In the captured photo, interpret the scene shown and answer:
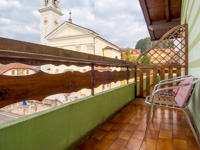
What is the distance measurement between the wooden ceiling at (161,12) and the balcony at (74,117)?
9.41 feet

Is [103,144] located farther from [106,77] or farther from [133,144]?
[106,77]

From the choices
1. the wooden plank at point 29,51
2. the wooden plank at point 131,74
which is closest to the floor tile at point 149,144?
the wooden plank at point 29,51

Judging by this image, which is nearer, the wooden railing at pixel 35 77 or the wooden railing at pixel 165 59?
the wooden railing at pixel 35 77

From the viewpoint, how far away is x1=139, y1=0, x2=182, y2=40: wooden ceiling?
3676 millimetres

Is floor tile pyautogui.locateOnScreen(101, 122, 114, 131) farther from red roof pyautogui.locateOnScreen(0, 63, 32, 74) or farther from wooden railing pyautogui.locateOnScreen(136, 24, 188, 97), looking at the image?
wooden railing pyautogui.locateOnScreen(136, 24, 188, 97)

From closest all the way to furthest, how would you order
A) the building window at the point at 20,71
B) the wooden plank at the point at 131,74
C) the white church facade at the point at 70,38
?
the building window at the point at 20,71
the wooden plank at the point at 131,74
the white church facade at the point at 70,38

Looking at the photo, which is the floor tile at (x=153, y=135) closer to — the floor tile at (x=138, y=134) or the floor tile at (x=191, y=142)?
the floor tile at (x=138, y=134)

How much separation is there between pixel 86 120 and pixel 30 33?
40.9 meters

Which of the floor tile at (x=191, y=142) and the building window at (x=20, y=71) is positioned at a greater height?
the building window at (x=20, y=71)

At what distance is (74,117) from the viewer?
48.1 inches

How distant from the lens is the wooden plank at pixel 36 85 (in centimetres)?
70

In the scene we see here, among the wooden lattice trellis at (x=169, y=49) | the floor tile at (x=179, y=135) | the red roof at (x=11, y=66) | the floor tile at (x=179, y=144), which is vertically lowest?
the floor tile at (x=179, y=144)

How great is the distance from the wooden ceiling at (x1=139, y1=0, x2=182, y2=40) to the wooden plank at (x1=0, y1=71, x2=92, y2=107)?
3.50 metres

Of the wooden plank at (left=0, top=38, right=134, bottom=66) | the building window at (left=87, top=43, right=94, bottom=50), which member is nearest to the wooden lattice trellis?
the wooden plank at (left=0, top=38, right=134, bottom=66)
